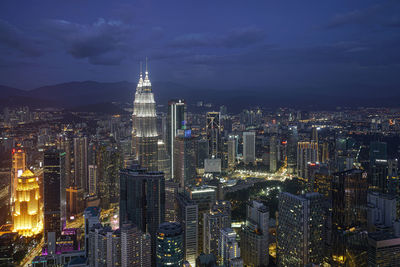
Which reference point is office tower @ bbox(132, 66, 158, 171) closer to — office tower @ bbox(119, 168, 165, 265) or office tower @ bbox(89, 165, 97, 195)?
office tower @ bbox(89, 165, 97, 195)

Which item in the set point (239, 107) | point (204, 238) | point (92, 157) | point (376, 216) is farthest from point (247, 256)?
point (239, 107)

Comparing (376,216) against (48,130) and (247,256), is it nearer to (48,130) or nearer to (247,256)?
(247,256)

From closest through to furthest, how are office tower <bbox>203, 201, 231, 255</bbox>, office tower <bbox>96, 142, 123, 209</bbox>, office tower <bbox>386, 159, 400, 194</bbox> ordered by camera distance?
office tower <bbox>203, 201, 231, 255</bbox>
office tower <bbox>386, 159, 400, 194</bbox>
office tower <bbox>96, 142, 123, 209</bbox>

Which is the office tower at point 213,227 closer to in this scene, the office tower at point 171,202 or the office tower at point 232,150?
the office tower at point 171,202

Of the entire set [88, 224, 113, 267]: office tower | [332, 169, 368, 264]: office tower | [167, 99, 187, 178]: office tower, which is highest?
[167, 99, 187, 178]: office tower

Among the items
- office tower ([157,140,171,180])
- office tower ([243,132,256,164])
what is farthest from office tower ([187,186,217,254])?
office tower ([243,132,256,164])

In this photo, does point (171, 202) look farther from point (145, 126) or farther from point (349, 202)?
point (145, 126)

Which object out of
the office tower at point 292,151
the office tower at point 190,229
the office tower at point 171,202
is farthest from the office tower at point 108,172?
the office tower at point 292,151
